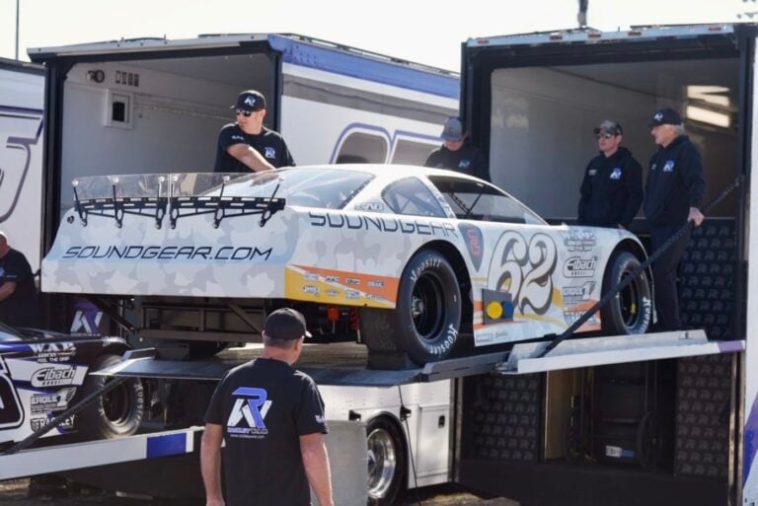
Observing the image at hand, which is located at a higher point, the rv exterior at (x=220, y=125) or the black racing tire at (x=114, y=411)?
the rv exterior at (x=220, y=125)

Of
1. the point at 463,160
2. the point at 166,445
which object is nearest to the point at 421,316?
the point at 166,445

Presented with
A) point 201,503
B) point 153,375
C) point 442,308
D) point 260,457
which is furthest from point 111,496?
point 260,457

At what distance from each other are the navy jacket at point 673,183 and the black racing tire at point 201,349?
3094mm

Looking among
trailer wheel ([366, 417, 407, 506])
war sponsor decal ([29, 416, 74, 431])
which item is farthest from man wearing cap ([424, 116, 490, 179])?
war sponsor decal ([29, 416, 74, 431])

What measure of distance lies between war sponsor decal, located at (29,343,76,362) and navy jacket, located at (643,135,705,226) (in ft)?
12.8

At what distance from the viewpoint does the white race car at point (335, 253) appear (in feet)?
25.6

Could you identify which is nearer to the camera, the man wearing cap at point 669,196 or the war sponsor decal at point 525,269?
the war sponsor decal at point 525,269

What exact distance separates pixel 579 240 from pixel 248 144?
2.27 meters

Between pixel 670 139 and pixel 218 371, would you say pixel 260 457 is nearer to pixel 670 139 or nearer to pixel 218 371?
pixel 218 371

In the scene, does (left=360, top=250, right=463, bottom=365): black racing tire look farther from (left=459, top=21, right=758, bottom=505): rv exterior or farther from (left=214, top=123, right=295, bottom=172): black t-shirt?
(left=214, top=123, right=295, bottom=172): black t-shirt

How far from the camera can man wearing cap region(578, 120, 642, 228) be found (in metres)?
11.0

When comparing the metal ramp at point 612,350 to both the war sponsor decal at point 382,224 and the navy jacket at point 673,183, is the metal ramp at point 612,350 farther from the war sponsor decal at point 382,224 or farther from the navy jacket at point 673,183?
the navy jacket at point 673,183

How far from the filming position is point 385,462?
1072 cm

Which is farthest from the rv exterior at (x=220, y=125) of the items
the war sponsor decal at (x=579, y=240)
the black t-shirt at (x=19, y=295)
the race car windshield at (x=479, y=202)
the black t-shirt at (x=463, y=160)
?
the war sponsor decal at (x=579, y=240)
